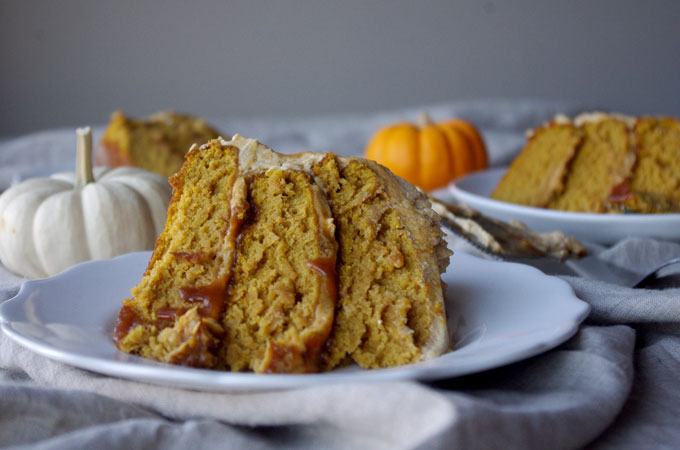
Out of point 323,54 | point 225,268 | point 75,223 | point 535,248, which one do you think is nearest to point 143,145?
point 75,223

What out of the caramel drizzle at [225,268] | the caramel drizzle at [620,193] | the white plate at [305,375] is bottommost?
the caramel drizzle at [620,193]

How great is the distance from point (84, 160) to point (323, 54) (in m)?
6.11

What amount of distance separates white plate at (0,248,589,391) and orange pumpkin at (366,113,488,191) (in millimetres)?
2798

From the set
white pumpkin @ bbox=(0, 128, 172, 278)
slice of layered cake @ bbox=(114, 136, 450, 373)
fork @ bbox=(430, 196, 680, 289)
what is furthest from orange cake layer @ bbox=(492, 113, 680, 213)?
white pumpkin @ bbox=(0, 128, 172, 278)

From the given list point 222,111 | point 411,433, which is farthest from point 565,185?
point 222,111

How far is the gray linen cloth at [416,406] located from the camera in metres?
1.54

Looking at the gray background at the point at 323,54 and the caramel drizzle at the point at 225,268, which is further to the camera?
the gray background at the point at 323,54

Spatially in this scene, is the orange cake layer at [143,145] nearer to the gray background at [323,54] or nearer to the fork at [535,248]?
the fork at [535,248]

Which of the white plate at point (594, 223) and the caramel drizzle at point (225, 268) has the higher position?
the caramel drizzle at point (225, 268)

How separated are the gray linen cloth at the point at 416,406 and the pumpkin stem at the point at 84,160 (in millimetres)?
1209

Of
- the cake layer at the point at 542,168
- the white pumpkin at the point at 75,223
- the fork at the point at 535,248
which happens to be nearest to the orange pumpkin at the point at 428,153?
the cake layer at the point at 542,168

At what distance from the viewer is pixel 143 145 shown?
15.4ft

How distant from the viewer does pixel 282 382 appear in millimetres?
1574

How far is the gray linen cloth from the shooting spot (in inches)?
60.7
